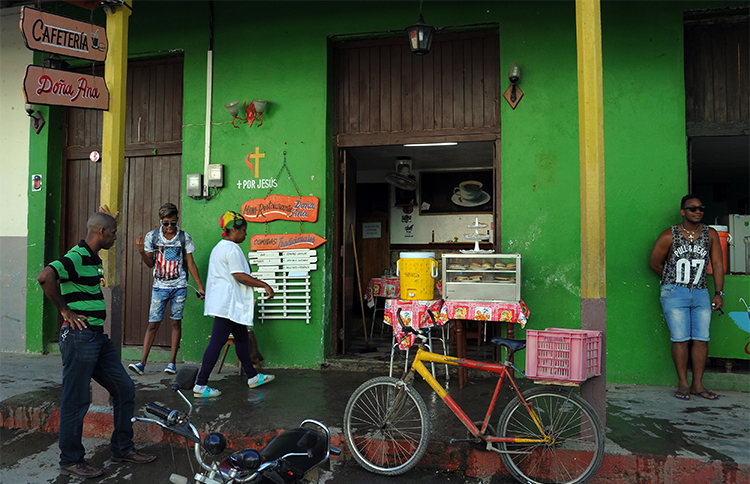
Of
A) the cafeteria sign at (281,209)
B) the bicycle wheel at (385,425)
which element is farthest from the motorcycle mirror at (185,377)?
the cafeteria sign at (281,209)

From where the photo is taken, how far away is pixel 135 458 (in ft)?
13.3

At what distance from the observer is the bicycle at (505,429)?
3.62 m

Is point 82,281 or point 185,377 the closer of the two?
point 185,377

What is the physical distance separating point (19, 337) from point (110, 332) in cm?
385

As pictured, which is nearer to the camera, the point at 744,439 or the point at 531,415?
the point at 531,415

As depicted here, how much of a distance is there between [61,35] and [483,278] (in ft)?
15.0

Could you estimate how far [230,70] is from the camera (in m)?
7.00

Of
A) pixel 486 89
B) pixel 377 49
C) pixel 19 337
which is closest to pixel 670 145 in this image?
pixel 486 89

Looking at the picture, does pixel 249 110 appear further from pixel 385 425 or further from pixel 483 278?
pixel 385 425

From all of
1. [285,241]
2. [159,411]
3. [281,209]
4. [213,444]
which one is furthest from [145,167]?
[213,444]

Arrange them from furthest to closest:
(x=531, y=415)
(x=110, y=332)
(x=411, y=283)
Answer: (x=411, y=283), (x=110, y=332), (x=531, y=415)

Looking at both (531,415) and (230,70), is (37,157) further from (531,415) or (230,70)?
(531,415)

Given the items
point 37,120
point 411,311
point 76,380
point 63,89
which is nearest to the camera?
point 76,380

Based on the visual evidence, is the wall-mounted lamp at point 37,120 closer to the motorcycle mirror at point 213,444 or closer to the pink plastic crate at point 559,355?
the motorcycle mirror at point 213,444
